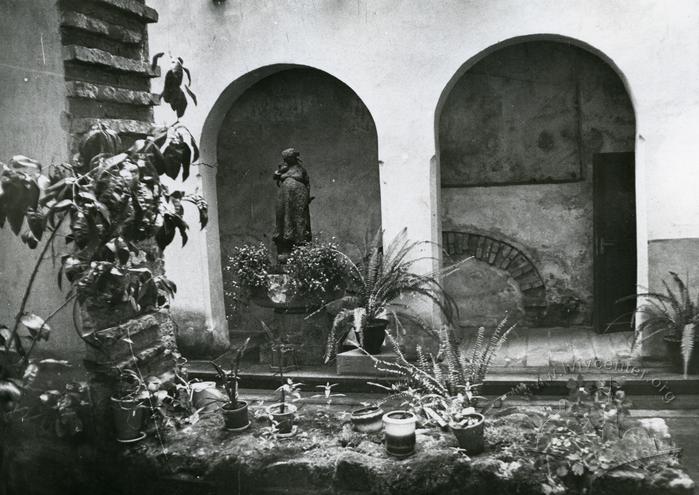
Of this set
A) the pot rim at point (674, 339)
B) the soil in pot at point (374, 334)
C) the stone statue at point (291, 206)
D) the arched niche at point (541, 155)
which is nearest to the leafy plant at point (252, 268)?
the stone statue at point (291, 206)

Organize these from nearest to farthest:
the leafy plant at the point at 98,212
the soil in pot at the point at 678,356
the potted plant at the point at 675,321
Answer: the leafy plant at the point at 98,212 < the potted plant at the point at 675,321 < the soil in pot at the point at 678,356

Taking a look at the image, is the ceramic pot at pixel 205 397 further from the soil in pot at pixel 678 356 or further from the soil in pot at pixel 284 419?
the soil in pot at pixel 678 356

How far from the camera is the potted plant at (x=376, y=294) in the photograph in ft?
20.9

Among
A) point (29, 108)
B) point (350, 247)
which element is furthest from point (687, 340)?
point (29, 108)

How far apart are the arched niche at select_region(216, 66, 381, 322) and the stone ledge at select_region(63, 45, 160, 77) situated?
4.55 metres

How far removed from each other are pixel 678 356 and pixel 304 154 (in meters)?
4.61

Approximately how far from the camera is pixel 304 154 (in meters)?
8.32

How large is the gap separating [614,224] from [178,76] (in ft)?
18.3

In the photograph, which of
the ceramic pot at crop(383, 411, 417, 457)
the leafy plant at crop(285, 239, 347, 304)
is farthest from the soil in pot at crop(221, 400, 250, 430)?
the leafy plant at crop(285, 239, 347, 304)

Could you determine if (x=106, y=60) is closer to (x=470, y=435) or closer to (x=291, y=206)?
(x=470, y=435)

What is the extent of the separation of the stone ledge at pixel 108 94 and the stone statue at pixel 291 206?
3.27m

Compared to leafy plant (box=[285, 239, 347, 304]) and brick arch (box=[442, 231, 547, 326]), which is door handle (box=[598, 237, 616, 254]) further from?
leafy plant (box=[285, 239, 347, 304])

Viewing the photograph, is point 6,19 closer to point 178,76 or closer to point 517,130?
point 178,76

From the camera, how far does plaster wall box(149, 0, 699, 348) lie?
6.03m
